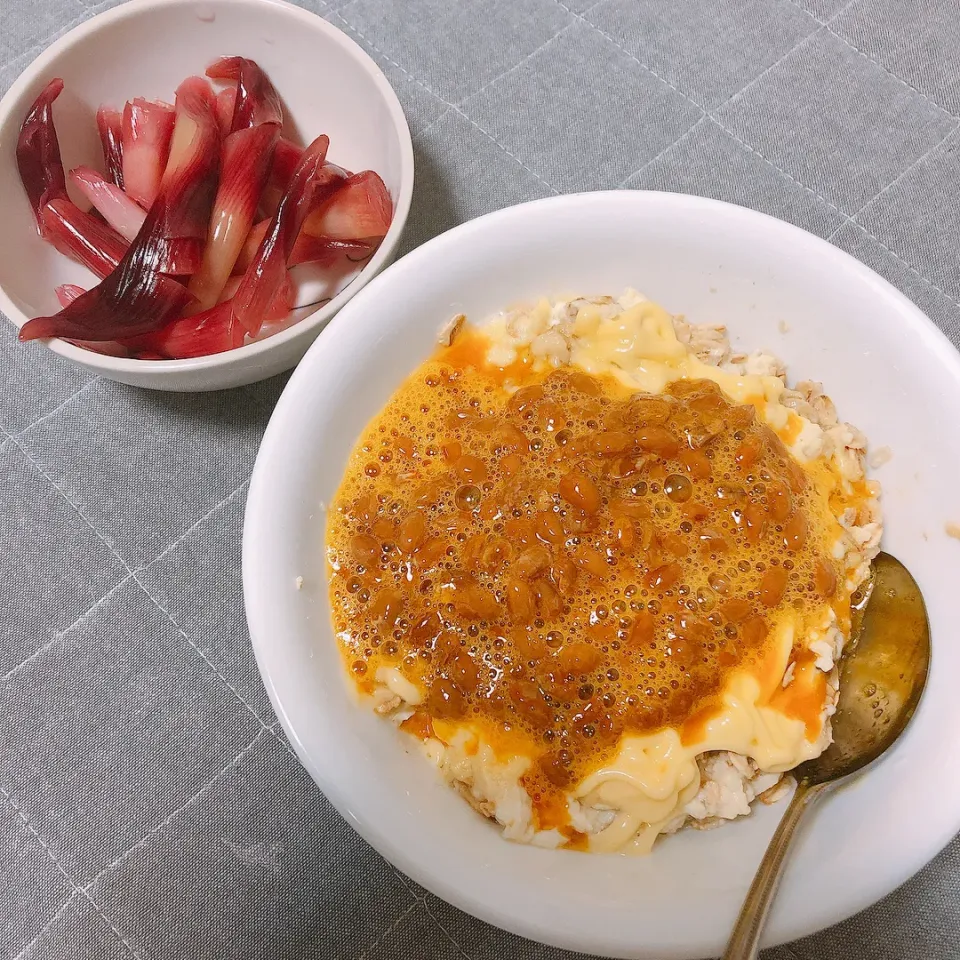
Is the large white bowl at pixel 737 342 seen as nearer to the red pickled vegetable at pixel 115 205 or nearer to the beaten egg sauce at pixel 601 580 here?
the beaten egg sauce at pixel 601 580

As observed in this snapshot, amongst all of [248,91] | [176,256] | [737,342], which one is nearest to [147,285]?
[176,256]

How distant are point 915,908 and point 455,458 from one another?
2.87 ft

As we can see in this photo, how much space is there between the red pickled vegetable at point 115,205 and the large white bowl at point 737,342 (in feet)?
1.57

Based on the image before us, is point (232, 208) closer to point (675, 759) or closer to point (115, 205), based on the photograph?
point (115, 205)

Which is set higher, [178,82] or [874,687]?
[178,82]

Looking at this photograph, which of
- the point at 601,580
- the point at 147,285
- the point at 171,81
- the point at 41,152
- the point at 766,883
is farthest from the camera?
the point at 171,81

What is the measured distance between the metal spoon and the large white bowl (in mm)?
17

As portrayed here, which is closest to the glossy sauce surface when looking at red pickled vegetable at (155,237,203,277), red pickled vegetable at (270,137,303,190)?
red pickled vegetable at (155,237,203,277)

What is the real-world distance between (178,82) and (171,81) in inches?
0.5

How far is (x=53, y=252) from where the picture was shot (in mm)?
1223

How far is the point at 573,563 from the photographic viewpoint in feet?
2.89

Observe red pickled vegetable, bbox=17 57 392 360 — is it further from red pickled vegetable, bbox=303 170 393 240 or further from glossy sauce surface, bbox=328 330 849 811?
glossy sauce surface, bbox=328 330 849 811

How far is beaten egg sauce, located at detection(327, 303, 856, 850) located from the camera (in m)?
0.85

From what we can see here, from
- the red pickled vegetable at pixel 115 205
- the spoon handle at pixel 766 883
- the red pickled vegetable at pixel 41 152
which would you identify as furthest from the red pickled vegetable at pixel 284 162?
the spoon handle at pixel 766 883
